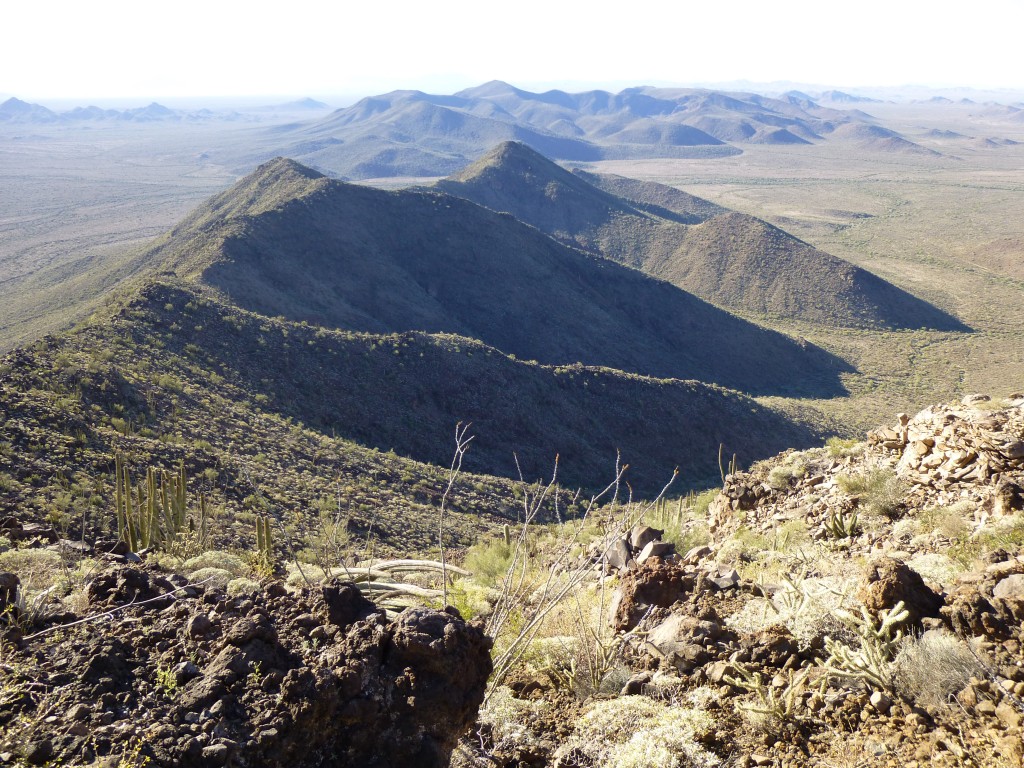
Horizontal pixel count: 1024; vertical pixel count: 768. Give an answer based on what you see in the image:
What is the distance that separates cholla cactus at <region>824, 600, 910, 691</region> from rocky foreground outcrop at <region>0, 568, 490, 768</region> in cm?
218

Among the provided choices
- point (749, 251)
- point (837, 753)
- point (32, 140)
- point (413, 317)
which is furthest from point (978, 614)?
point (32, 140)

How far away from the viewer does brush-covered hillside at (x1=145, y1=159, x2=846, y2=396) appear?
31.0 meters

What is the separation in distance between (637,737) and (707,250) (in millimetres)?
54755

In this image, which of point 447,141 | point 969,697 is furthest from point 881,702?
point 447,141

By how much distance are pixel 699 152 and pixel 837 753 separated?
596 feet

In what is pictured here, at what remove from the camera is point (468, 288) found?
122 feet

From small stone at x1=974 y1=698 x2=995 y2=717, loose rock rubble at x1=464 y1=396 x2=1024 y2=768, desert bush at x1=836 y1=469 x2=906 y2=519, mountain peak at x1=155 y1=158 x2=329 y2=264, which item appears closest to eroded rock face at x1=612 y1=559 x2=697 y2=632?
loose rock rubble at x1=464 y1=396 x2=1024 y2=768

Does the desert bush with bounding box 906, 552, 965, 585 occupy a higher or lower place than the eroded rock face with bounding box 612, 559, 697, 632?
higher

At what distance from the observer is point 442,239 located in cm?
3988

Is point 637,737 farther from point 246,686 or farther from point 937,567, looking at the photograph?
point 937,567

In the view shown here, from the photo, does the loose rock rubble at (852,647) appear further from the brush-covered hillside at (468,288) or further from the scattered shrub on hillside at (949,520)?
the brush-covered hillside at (468,288)

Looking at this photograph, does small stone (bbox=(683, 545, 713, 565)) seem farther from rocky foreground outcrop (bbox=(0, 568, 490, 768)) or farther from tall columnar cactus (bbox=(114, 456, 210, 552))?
tall columnar cactus (bbox=(114, 456, 210, 552))

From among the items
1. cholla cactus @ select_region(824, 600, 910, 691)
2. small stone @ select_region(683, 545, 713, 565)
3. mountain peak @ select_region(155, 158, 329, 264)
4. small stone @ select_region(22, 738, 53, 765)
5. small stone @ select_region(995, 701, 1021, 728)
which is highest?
mountain peak @ select_region(155, 158, 329, 264)

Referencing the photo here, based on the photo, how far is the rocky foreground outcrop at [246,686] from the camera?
2.84 metres
